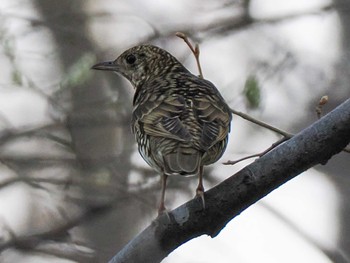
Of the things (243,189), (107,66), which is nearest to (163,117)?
(243,189)

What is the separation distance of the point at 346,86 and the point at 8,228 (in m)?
3.96

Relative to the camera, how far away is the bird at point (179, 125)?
561cm

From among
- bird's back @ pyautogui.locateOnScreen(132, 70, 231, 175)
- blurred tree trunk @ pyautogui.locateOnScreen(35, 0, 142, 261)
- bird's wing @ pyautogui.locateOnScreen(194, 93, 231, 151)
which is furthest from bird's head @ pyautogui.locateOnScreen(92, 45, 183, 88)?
bird's wing @ pyautogui.locateOnScreen(194, 93, 231, 151)

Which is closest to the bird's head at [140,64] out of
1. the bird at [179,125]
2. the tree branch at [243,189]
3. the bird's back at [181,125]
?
the bird at [179,125]

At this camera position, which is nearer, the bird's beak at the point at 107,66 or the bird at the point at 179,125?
the bird at the point at 179,125

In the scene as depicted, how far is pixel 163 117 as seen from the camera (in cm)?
613

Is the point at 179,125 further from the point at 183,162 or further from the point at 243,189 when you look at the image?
the point at 243,189

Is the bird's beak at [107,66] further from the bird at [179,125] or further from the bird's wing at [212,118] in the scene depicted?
the bird's wing at [212,118]

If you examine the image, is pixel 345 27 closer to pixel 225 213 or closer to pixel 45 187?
pixel 45 187

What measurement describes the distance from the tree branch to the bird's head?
2.76m

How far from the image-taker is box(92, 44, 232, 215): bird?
18.4 feet

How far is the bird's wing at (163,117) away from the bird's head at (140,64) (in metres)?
1.27

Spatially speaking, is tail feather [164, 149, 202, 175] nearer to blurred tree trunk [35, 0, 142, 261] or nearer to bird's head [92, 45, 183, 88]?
bird's head [92, 45, 183, 88]

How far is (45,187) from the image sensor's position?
8102 millimetres
